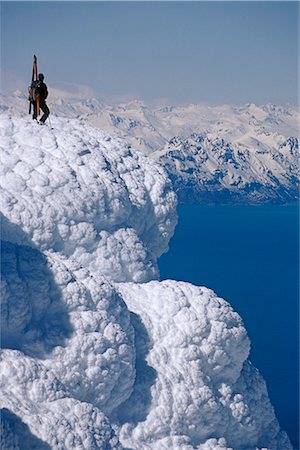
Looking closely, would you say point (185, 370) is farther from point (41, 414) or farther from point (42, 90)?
point (42, 90)

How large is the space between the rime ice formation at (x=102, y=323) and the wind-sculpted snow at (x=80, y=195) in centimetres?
4

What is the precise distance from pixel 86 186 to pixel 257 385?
936 cm

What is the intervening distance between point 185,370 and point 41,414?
23.6ft

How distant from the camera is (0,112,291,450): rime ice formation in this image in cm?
2092

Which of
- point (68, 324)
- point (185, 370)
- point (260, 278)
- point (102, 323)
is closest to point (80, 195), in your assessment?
point (102, 323)

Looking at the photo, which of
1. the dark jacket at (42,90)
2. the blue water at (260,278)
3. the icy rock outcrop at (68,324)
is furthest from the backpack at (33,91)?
the blue water at (260,278)

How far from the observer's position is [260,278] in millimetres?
90500

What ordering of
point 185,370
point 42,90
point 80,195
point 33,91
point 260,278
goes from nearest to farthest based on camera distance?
point 42,90
point 33,91
point 80,195
point 185,370
point 260,278

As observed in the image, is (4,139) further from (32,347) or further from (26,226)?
(32,347)

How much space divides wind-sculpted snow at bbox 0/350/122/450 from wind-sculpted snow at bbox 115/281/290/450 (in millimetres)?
3513

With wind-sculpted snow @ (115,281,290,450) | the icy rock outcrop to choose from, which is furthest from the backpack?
wind-sculpted snow @ (115,281,290,450)

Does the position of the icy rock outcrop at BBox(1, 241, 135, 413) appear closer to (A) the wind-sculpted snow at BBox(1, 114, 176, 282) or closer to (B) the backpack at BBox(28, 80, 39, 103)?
(A) the wind-sculpted snow at BBox(1, 114, 176, 282)

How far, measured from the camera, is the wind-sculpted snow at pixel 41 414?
58.8 feet

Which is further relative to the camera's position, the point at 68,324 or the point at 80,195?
the point at 80,195
